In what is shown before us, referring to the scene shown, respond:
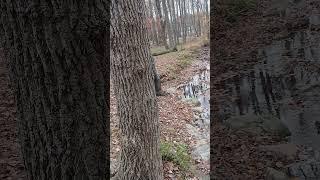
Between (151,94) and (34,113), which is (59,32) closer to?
(34,113)

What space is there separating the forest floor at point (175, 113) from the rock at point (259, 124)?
1.13m

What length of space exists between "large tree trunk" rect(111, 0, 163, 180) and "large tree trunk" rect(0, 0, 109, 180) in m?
3.02

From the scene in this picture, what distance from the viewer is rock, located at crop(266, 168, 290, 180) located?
4.41m

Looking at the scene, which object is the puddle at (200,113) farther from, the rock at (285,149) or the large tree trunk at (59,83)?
the large tree trunk at (59,83)

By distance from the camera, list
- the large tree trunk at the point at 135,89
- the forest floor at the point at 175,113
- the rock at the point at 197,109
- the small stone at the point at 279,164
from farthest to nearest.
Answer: the rock at the point at 197,109
the forest floor at the point at 175,113
the small stone at the point at 279,164
the large tree trunk at the point at 135,89

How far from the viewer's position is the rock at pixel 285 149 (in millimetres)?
4742

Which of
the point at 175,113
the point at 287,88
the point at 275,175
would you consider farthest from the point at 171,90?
the point at 275,175

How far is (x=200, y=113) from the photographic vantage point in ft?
31.0

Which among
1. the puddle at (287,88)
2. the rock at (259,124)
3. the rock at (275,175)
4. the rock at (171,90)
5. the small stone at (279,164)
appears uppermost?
the puddle at (287,88)

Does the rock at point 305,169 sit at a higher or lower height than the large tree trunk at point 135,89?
lower

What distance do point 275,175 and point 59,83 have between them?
3753mm

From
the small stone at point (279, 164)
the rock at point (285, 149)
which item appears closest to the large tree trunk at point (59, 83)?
the small stone at point (279, 164)

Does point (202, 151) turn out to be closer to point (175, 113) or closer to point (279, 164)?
point (175, 113)

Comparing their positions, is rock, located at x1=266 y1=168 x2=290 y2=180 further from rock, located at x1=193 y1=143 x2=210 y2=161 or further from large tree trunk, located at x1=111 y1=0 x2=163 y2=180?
rock, located at x1=193 y1=143 x2=210 y2=161
